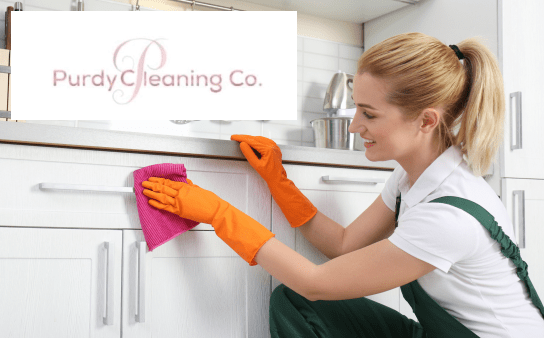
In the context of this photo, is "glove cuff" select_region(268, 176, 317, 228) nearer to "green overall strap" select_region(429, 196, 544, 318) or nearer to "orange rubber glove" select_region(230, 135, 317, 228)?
"orange rubber glove" select_region(230, 135, 317, 228)

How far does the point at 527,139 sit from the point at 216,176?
4.16 feet

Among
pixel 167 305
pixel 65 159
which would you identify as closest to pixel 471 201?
pixel 167 305

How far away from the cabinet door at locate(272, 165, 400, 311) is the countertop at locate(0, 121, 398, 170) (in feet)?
0.12

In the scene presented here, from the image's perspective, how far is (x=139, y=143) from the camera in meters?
1.13

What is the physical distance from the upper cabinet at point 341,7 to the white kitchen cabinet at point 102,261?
116 cm

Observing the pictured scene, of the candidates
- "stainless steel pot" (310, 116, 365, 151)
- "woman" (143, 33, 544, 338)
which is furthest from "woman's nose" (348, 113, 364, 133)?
"stainless steel pot" (310, 116, 365, 151)

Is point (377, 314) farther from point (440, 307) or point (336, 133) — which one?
point (336, 133)

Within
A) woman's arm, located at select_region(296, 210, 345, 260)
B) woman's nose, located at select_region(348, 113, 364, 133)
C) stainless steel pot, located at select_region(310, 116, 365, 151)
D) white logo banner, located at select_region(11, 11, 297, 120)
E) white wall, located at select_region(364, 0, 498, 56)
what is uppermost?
white wall, located at select_region(364, 0, 498, 56)

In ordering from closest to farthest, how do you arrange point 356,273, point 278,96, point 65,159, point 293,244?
1. point 356,273
2. point 65,159
3. point 293,244
4. point 278,96

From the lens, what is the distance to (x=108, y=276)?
3.56 feet

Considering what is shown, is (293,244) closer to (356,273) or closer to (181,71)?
(356,273)

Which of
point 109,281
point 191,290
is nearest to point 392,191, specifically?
point 191,290

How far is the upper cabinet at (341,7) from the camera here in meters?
2.15

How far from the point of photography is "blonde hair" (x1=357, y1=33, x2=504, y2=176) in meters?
1.02
